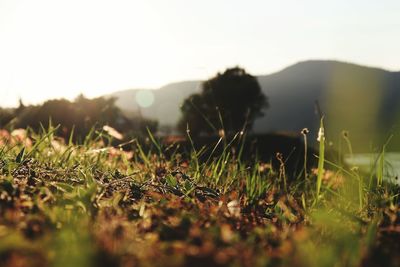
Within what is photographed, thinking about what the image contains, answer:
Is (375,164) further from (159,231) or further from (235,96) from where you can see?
(235,96)

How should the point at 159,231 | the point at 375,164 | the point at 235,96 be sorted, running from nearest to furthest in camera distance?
1. the point at 159,231
2. the point at 375,164
3. the point at 235,96

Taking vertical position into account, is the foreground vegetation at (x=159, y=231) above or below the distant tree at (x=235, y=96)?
above

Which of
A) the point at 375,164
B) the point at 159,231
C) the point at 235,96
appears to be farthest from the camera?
the point at 235,96

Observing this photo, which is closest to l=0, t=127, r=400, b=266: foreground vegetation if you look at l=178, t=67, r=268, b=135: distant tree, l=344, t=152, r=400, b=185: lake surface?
l=344, t=152, r=400, b=185: lake surface

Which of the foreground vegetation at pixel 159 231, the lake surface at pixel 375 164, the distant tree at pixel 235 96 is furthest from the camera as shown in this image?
the distant tree at pixel 235 96

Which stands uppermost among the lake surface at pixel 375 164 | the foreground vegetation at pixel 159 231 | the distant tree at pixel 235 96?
the foreground vegetation at pixel 159 231

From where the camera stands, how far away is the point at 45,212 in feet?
5.95

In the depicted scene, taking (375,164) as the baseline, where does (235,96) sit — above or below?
below

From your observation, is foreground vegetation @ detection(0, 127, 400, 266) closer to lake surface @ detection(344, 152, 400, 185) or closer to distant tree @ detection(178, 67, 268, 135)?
lake surface @ detection(344, 152, 400, 185)

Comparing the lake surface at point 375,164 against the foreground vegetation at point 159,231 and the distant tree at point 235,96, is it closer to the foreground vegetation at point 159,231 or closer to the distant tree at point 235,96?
the foreground vegetation at point 159,231

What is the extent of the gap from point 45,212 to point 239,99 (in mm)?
63907

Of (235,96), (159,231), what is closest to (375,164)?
(159,231)

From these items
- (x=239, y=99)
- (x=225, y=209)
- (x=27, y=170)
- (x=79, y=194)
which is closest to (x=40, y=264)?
(x=79, y=194)

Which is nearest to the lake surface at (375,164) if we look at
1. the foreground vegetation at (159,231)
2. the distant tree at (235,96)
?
the foreground vegetation at (159,231)
